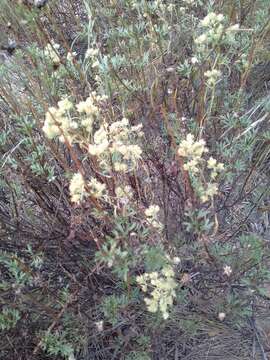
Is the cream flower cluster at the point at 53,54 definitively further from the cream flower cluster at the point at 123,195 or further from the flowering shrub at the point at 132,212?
the cream flower cluster at the point at 123,195

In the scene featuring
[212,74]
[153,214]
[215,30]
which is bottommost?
[153,214]

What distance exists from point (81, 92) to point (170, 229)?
2.20 ft

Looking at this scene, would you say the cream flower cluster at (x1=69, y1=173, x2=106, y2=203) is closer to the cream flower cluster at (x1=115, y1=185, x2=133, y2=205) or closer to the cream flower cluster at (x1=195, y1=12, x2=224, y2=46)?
the cream flower cluster at (x1=115, y1=185, x2=133, y2=205)

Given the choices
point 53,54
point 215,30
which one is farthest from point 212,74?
point 53,54

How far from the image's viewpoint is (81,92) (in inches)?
75.2

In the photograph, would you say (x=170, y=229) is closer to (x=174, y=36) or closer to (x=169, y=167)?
(x=169, y=167)

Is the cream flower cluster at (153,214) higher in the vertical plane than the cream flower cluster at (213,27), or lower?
lower

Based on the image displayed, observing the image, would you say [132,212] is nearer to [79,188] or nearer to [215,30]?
[79,188]

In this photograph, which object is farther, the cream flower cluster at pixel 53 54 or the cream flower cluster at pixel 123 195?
the cream flower cluster at pixel 53 54

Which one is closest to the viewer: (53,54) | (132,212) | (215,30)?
(132,212)

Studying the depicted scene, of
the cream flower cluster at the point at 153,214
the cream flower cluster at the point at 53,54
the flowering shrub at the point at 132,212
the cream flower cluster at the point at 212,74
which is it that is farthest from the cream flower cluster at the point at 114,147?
the cream flower cluster at the point at 53,54

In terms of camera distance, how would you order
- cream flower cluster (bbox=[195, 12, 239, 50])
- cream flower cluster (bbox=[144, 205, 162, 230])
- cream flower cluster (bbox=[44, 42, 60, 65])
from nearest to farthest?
cream flower cluster (bbox=[144, 205, 162, 230]) → cream flower cluster (bbox=[195, 12, 239, 50]) → cream flower cluster (bbox=[44, 42, 60, 65])

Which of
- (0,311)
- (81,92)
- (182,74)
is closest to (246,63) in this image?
(182,74)

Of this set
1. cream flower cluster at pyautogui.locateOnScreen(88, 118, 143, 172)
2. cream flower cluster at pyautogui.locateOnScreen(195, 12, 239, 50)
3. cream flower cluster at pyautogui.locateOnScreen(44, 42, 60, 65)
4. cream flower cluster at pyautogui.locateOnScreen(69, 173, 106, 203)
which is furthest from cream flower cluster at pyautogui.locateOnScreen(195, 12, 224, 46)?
cream flower cluster at pyautogui.locateOnScreen(69, 173, 106, 203)
